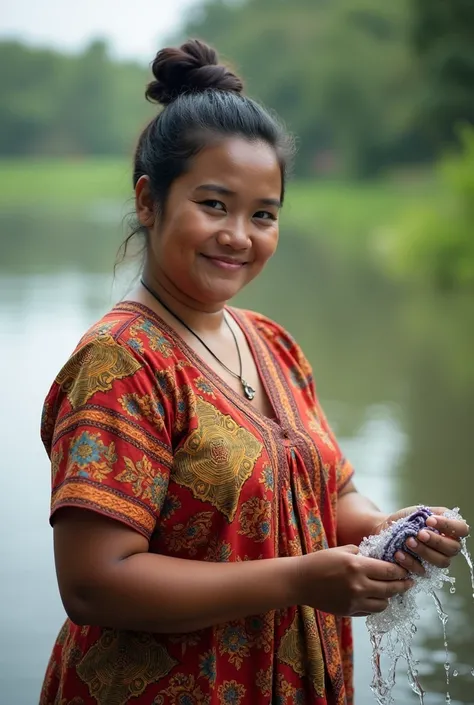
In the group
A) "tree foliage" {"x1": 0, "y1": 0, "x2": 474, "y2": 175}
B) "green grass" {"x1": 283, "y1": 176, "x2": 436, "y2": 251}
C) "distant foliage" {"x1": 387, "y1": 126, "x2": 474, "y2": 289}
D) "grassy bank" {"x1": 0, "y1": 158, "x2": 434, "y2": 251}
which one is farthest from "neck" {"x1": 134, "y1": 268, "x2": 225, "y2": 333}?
"green grass" {"x1": 283, "y1": 176, "x2": 436, "y2": 251}

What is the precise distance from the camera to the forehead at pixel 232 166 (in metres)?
1.23

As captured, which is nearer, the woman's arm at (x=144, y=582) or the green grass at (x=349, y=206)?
the woman's arm at (x=144, y=582)

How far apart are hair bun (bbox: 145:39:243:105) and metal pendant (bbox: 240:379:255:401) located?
1.30ft

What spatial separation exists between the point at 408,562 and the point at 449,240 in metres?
8.62

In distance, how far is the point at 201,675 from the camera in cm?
119

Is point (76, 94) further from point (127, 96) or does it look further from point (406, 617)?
point (406, 617)

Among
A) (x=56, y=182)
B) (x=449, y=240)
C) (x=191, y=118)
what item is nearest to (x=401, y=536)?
(x=191, y=118)

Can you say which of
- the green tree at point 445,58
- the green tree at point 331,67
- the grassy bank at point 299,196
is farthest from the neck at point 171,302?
the green tree at point 331,67

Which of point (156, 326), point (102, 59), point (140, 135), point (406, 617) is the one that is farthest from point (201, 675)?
point (102, 59)

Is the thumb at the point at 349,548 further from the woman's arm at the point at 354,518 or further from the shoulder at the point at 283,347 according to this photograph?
the shoulder at the point at 283,347

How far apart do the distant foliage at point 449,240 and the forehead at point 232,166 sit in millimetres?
7869

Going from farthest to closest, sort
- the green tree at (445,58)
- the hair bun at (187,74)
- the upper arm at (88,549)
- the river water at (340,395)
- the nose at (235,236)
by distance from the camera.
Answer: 1. the green tree at (445,58)
2. the river water at (340,395)
3. the hair bun at (187,74)
4. the nose at (235,236)
5. the upper arm at (88,549)

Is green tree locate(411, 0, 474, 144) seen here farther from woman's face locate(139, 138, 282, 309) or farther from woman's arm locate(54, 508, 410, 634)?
woman's arm locate(54, 508, 410, 634)

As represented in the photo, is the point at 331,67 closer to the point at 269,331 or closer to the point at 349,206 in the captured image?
the point at 349,206
